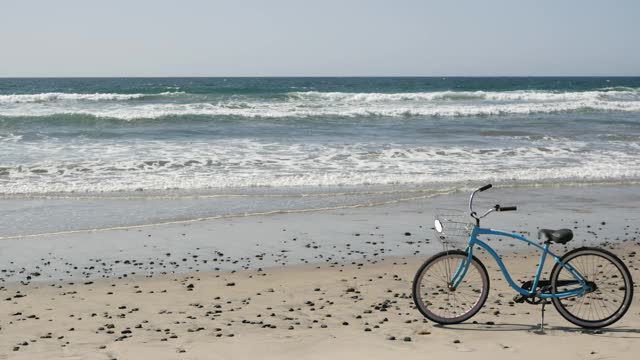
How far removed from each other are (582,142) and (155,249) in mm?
17764

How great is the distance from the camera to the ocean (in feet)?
49.7

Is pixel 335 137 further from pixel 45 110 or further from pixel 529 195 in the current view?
pixel 45 110

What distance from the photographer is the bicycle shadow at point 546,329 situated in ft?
18.9

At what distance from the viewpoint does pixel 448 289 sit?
240 inches

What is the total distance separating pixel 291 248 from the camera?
913 cm

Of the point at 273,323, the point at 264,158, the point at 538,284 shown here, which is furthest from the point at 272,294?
the point at 264,158

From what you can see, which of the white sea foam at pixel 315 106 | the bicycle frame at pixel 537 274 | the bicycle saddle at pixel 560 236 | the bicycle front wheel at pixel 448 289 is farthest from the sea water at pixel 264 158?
the bicycle saddle at pixel 560 236

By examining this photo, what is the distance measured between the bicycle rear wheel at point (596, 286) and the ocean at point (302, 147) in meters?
8.53

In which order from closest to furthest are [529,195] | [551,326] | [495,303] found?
[551,326]
[495,303]
[529,195]

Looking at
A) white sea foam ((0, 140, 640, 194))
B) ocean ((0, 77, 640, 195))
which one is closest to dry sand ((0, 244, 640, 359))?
ocean ((0, 77, 640, 195))

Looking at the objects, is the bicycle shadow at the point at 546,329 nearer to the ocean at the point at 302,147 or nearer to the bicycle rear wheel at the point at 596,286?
the bicycle rear wheel at the point at 596,286

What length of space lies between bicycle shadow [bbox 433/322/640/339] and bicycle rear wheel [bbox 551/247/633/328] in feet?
0.22

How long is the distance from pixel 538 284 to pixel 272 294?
2487 millimetres

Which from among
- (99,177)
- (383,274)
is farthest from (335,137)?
(383,274)
